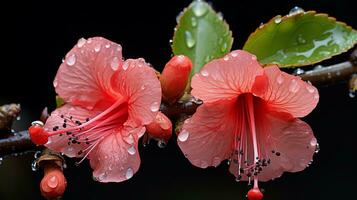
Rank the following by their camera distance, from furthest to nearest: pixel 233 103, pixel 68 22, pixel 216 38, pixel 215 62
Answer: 1. pixel 68 22
2. pixel 216 38
3. pixel 233 103
4. pixel 215 62

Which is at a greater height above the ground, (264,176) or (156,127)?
(156,127)

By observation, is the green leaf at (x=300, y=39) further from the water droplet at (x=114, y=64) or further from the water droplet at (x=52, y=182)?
the water droplet at (x=52, y=182)

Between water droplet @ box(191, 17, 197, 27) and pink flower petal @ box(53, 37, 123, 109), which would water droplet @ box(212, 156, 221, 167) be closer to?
pink flower petal @ box(53, 37, 123, 109)

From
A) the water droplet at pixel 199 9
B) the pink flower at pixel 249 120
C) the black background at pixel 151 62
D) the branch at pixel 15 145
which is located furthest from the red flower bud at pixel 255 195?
the black background at pixel 151 62

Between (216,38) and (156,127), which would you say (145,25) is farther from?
(156,127)

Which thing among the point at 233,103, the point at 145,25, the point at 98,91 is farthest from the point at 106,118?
the point at 145,25

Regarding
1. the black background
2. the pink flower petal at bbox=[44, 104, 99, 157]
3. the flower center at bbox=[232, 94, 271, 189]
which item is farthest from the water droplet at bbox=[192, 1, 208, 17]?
the black background

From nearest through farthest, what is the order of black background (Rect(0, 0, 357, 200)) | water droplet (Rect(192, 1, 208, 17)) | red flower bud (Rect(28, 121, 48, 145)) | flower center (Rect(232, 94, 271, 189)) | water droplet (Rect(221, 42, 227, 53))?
red flower bud (Rect(28, 121, 48, 145)), flower center (Rect(232, 94, 271, 189)), water droplet (Rect(221, 42, 227, 53)), water droplet (Rect(192, 1, 208, 17)), black background (Rect(0, 0, 357, 200))
